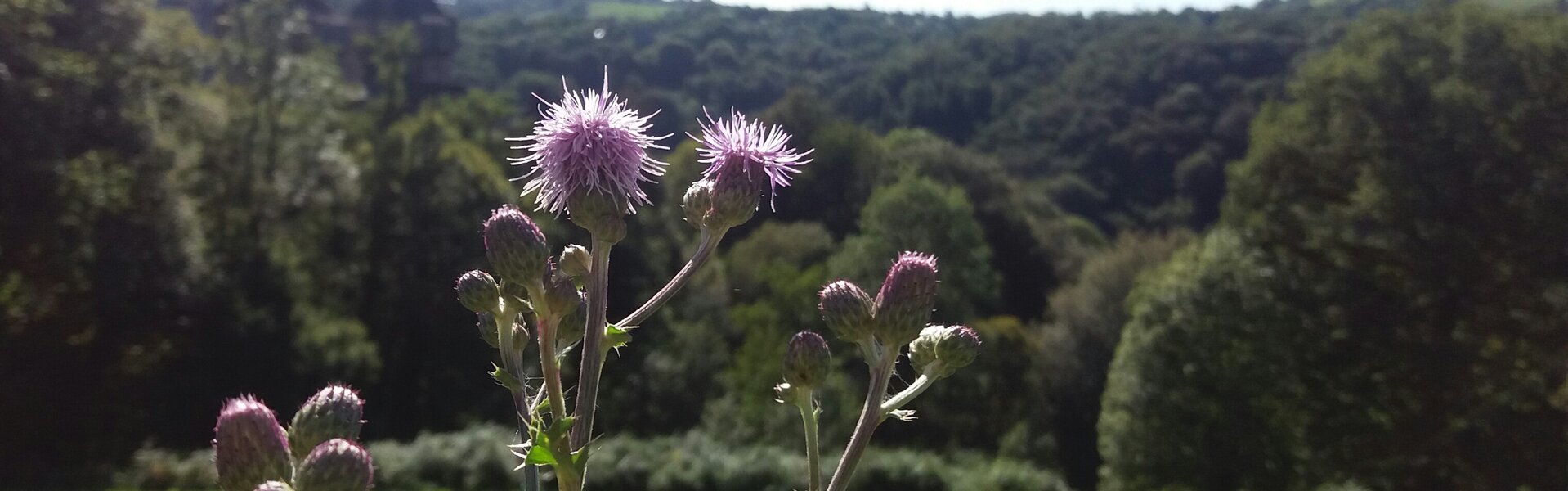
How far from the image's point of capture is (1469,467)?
13945 millimetres

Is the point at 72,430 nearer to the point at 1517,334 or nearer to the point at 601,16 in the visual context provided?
the point at 1517,334

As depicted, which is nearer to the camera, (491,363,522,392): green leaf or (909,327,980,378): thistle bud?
(491,363,522,392): green leaf

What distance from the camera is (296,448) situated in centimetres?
186

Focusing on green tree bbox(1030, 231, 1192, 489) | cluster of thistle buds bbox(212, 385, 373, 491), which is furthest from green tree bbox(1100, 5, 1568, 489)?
cluster of thistle buds bbox(212, 385, 373, 491)

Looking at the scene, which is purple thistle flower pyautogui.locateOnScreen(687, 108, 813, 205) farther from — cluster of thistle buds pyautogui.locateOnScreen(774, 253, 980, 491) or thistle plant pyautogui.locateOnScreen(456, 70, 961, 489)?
cluster of thistle buds pyautogui.locateOnScreen(774, 253, 980, 491)

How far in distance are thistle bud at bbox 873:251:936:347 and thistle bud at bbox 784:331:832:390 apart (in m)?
0.12

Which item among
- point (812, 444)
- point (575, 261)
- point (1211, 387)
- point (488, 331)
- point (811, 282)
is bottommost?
point (1211, 387)

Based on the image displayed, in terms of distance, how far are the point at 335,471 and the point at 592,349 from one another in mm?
418

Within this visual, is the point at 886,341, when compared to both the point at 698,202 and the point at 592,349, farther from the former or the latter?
the point at 592,349

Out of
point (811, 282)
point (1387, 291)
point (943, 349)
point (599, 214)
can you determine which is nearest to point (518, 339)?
point (599, 214)

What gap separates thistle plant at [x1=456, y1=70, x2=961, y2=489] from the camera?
4.59 ft

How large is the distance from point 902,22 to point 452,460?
6695 centimetres

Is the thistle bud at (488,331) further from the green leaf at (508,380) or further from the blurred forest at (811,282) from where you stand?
the blurred forest at (811,282)

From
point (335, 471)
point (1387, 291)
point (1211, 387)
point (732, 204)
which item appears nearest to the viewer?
point (335, 471)
